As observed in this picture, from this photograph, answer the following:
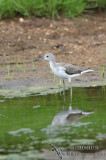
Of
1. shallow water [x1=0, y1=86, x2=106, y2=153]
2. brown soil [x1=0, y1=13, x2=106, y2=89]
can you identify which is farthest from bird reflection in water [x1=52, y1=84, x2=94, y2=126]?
brown soil [x1=0, y1=13, x2=106, y2=89]

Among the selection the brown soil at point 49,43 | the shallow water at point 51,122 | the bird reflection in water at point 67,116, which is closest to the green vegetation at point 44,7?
the brown soil at point 49,43

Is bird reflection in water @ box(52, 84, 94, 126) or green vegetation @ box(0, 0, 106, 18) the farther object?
green vegetation @ box(0, 0, 106, 18)

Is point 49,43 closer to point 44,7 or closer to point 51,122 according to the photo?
point 44,7

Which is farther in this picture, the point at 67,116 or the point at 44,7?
the point at 44,7

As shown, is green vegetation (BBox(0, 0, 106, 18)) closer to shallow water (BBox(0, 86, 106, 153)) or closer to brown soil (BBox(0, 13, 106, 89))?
brown soil (BBox(0, 13, 106, 89))

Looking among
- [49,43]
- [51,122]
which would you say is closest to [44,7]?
[49,43]

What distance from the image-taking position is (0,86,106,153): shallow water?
22.5ft

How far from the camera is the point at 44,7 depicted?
46.2ft

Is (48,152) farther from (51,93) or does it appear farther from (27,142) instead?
(51,93)

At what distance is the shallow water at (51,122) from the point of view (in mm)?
6852

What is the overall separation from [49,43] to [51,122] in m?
5.79

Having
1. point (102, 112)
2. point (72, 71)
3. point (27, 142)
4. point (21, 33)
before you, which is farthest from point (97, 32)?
point (27, 142)

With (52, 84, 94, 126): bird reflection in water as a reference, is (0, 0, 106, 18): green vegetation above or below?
above

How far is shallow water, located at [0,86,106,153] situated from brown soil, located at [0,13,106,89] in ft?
6.53
